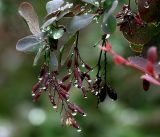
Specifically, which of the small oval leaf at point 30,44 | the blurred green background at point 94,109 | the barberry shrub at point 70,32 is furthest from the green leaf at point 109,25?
the blurred green background at point 94,109

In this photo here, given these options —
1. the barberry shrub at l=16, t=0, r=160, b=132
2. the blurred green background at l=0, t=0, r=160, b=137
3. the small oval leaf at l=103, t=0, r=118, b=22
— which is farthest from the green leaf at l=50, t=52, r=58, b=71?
the blurred green background at l=0, t=0, r=160, b=137

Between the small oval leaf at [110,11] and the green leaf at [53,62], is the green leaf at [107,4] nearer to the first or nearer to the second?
the small oval leaf at [110,11]

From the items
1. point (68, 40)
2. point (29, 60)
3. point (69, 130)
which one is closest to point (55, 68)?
point (68, 40)

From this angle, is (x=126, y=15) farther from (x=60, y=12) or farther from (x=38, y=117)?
(x=38, y=117)

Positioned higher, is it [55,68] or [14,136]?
[55,68]

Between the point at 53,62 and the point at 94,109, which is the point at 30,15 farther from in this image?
the point at 94,109

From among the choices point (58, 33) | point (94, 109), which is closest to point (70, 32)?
point (58, 33)

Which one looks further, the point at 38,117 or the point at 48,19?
the point at 38,117
